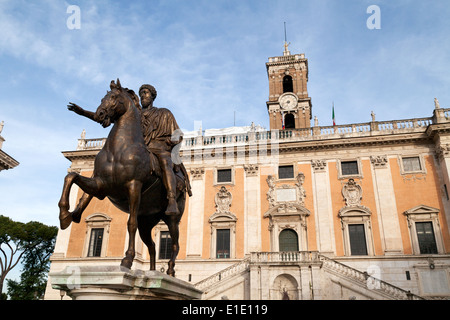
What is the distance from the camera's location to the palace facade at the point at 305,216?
2064 centimetres

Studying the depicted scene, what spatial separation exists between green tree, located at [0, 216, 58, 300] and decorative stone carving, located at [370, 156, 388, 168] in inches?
1416

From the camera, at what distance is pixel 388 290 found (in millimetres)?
18938

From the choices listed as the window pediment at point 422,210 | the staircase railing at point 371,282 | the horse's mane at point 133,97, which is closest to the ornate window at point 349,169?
the window pediment at point 422,210

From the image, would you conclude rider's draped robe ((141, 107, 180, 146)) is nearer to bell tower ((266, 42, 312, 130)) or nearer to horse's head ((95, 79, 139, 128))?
horse's head ((95, 79, 139, 128))

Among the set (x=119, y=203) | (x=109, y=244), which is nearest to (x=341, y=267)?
(x=109, y=244)

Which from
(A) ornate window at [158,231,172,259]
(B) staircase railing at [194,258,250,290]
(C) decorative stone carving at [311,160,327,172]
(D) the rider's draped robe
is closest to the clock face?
(C) decorative stone carving at [311,160,327,172]

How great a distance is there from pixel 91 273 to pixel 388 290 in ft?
62.1

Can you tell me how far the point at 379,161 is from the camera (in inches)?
974

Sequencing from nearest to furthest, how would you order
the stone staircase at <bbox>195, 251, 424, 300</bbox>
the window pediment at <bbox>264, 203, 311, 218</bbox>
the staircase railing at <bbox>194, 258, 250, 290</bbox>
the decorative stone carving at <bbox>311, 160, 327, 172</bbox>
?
the stone staircase at <bbox>195, 251, 424, 300</bbox>, the staircase railing at <bbox>194, 258, 250, 290</bbox>, the window pediment at <bbox>264, 203, 311, 218</bbox>, the decorative stone carving at <bbox>311, 160, 327, 172</bbox>

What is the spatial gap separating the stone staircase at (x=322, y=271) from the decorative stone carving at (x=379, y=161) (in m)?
8.07

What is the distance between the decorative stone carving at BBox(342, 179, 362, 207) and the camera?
78.8ft

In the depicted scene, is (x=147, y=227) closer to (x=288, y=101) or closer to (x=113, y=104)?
(x=113, y=104)

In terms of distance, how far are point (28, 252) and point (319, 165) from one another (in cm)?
3488
